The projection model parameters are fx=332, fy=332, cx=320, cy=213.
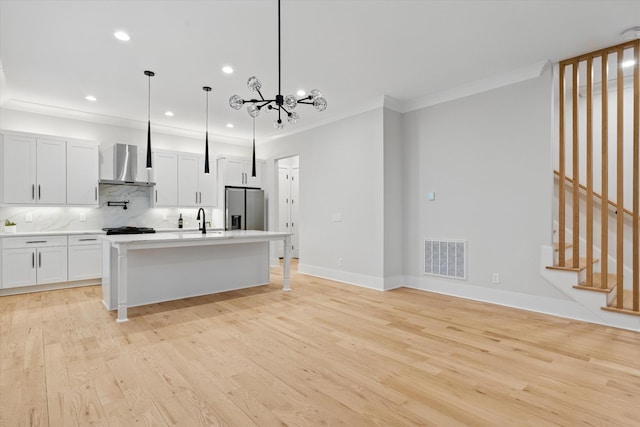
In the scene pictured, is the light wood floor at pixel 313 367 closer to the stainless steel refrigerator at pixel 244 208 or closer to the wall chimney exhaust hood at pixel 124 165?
the wall chimney exhaust hood at pixel 124 165

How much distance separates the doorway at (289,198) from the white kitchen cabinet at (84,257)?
13.5 feet

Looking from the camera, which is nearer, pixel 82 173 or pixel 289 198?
pixel 82 173

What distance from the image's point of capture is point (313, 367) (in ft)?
8.18

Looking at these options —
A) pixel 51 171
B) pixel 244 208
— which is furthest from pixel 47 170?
pixel 244 208

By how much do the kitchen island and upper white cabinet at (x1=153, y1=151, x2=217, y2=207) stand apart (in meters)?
2.01

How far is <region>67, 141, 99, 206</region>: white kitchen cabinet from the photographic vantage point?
5.26 metres

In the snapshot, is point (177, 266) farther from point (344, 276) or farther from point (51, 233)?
point (344, 276)

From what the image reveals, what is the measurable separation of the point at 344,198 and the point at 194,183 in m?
3.06

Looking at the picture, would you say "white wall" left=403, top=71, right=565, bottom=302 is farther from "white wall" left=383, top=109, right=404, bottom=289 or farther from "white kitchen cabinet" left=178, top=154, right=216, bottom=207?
"white kitchen cabinet" left=178, top=154, right=216, bottom=207

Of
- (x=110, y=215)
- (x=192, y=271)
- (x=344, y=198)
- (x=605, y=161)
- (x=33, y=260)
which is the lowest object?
(x=192, y=271)

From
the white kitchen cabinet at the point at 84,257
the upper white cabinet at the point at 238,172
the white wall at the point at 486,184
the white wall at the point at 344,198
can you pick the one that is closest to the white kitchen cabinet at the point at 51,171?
the white kitchen cabinet at the point at 84,257

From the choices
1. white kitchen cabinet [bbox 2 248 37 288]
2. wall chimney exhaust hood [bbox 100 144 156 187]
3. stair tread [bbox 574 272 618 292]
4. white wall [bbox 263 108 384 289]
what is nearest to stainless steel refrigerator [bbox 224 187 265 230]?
white wall [bbox 263 108 384 289]

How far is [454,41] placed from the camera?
334 cm

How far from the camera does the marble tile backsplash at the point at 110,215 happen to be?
205 inches
